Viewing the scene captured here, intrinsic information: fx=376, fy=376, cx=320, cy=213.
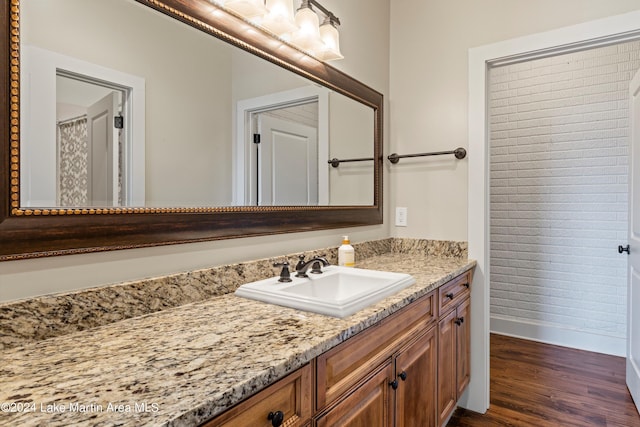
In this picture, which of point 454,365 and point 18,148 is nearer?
point 18,148

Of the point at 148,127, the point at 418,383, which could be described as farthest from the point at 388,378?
the point at 148,127

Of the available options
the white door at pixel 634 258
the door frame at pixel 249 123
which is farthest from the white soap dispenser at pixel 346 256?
the white door at pixel 634 258

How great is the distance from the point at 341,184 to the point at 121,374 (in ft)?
4.74

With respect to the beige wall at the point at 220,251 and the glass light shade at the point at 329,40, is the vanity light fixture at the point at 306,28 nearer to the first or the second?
the glass light shade at the point at 329,40

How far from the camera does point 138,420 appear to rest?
530mm

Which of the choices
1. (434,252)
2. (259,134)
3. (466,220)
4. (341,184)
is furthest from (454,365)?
→ (259,134)

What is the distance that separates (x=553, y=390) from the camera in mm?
2301

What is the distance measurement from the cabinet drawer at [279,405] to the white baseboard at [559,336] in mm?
2906

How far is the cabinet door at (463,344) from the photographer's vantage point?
6.09 ft

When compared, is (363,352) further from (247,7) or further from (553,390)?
(553,390)

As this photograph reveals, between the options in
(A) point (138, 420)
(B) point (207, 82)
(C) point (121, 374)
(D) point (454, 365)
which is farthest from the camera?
(D) point (454, 365)

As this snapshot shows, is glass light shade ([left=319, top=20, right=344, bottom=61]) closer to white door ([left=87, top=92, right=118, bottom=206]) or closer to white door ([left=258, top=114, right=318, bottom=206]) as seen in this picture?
white door ([left=258, top=114, right=318, bottom=206])

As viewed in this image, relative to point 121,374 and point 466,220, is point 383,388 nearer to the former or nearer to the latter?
point 121,374

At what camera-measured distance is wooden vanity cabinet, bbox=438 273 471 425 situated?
1627 mm
